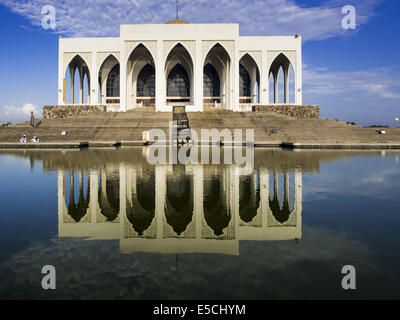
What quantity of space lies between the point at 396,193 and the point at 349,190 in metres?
0.92

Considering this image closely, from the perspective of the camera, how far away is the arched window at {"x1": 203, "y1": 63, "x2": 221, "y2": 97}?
4078cm

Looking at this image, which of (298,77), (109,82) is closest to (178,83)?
(109,82)

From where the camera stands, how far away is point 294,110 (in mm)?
33156

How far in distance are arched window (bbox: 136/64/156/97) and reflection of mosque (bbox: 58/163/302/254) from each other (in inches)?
1326

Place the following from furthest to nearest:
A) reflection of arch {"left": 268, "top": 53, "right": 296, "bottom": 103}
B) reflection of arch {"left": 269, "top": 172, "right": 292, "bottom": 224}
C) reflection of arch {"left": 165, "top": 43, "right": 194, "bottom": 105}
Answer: reflection of arch {"left": 165, "top": 43, "right": 194, "bottom": 105} → reflection of arch {"left": 268, "top": 53, "right": 296, "bottom": 103} → reflection of arch {"left": 269, "top": 172, "right": 292, "bottom": 224}

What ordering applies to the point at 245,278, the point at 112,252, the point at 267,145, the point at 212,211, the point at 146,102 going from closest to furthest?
the point at 245,278 < the point at 112,252 < the point at 212,211 < the point at 267,145 < the point at 146,102

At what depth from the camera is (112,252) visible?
11.1ft

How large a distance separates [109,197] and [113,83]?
3742 cm

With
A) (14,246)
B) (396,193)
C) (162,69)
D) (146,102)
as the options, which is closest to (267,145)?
(396,193)

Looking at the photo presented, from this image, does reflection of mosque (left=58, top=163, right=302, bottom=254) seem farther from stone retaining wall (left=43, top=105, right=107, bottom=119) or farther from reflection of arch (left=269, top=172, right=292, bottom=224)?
stone retaining wall (left=43, top=105, right=107, bottom=119)

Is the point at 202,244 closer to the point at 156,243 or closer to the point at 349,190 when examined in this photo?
the point at 156,243

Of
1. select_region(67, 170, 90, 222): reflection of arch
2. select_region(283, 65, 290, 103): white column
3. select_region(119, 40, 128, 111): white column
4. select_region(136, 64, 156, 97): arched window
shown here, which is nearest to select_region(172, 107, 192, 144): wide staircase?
select_region(119, 40, 128, 111): white column

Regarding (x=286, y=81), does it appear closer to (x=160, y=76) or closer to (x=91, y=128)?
(x=160, y=76)

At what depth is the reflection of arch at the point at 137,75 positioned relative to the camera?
36406 mm
